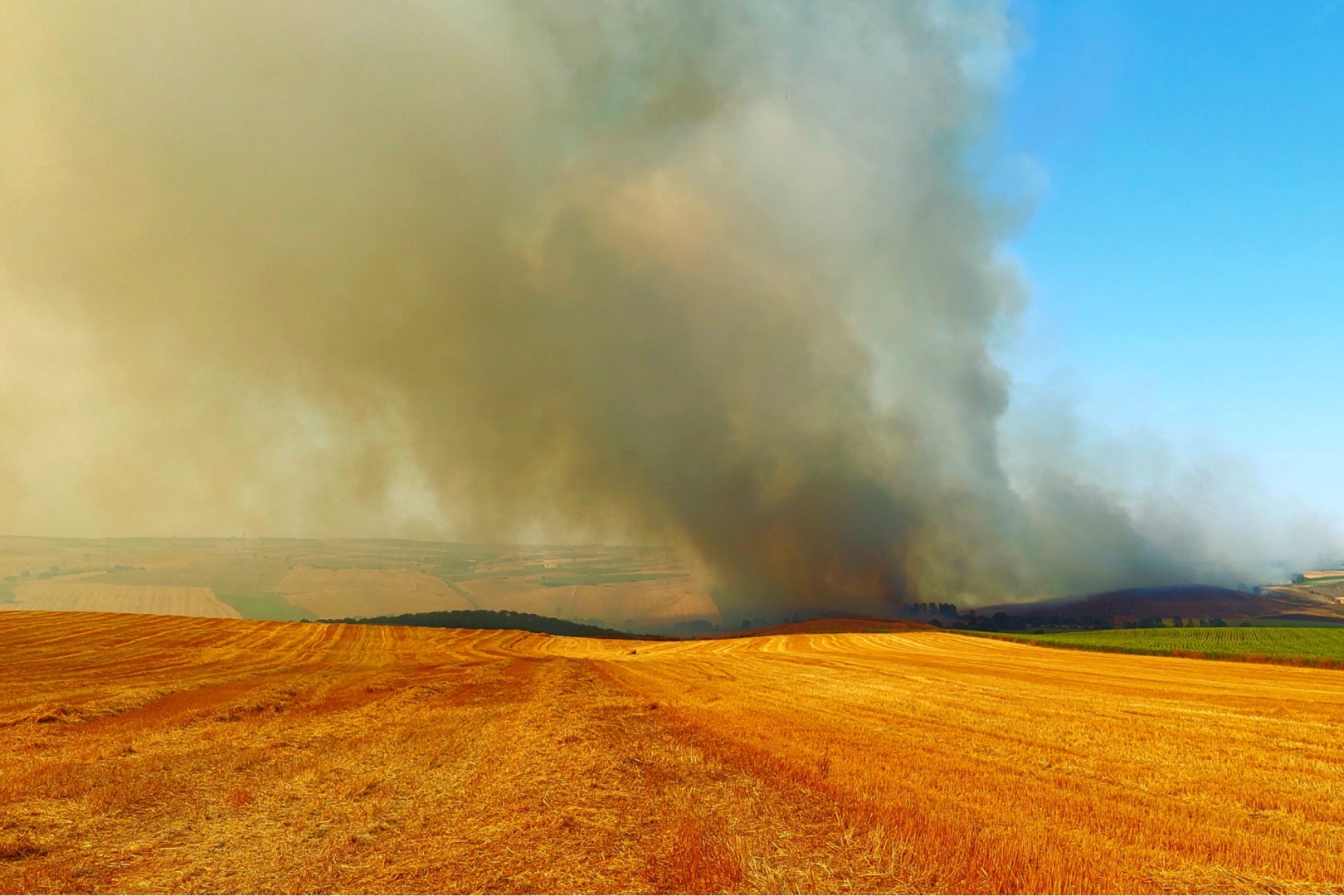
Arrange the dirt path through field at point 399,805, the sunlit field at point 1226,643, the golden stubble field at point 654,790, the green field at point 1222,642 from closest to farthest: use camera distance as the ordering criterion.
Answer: the dirt path through field at point 399,805 < the golden stubble field at point 654,790 < the sunlit field at point 1226,643 < the green field at point 1222,642

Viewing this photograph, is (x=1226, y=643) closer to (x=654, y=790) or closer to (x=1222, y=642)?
(x=1222, y=642)

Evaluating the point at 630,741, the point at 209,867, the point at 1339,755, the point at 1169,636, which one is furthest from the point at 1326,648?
the point at 209,867

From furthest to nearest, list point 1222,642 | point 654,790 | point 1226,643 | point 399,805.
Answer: point 1222,642, point 1226,643, point 654,790, point 399,805

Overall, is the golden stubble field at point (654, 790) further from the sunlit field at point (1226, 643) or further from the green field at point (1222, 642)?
the green field at point (1222, 642)

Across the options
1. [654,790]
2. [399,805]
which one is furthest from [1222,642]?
[399,805]

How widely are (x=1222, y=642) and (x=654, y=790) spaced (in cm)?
8894

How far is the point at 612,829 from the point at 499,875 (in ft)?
5.94

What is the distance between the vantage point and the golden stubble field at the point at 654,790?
7.32 meters

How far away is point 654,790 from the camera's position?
1033cm

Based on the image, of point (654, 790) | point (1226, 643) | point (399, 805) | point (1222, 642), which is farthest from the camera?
point (1222, 642)

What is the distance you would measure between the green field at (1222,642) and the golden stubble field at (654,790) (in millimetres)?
43308

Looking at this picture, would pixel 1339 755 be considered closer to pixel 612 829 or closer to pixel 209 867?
pixel 612 829

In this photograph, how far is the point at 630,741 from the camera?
14.0 meters

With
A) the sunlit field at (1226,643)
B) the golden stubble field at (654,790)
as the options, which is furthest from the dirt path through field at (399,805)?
the sunlit field at (1226,643)
